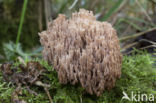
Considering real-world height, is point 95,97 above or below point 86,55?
below

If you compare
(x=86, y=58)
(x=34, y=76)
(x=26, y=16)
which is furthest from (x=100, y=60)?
(x=26, y=16)

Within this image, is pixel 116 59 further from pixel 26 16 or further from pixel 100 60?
pixel 26 16

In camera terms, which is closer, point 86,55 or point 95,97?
point 86,55

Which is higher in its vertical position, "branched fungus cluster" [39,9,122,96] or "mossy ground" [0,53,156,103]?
"branched fungus cluster" [39,9,122,96]

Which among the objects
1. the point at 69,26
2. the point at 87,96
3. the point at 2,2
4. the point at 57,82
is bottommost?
the point at 87,96
